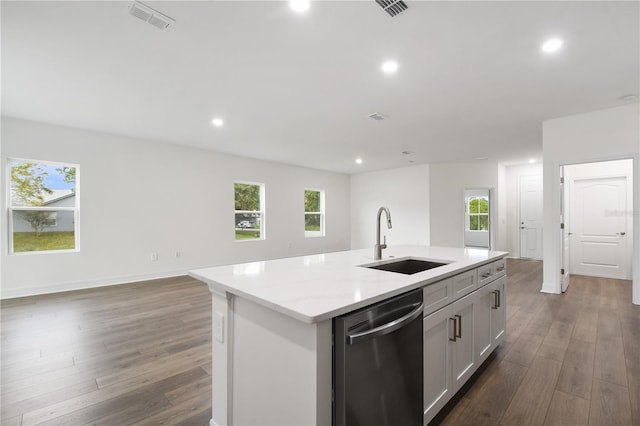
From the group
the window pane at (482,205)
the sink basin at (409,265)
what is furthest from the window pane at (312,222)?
the sink basin at (409,265)

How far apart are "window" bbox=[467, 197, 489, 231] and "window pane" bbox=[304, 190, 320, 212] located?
5.16 meters

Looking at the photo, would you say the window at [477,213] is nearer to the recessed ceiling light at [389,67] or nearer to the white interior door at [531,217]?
the white interior door at [531,217]

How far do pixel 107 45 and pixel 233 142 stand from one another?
2.99 meters

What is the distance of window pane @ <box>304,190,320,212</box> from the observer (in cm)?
805

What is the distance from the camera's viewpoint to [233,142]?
530cm

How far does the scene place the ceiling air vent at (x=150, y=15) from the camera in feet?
6.21

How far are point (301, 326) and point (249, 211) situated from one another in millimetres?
5954

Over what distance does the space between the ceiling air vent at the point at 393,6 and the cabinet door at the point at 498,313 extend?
2.11 meters

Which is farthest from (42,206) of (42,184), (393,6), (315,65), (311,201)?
(311,201)

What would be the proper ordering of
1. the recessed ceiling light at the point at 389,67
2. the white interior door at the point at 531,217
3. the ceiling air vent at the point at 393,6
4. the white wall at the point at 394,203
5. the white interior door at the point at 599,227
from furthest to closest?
1. the white wall at the point at 394,203
2. the white interior door at the point at 531,217
3. the white interior door at the point at 599,227
4. the recessed ceiling light at the point at 389,67
5. the ceiling air vent at the point at 393,6

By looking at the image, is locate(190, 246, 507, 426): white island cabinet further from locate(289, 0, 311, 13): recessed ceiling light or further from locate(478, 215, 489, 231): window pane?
locate(478, 215, 489, 231): window pane

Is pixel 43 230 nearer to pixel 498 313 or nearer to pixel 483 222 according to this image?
pixel 498 313

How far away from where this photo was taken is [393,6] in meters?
1.87

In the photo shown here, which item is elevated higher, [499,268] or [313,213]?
[313,213]
